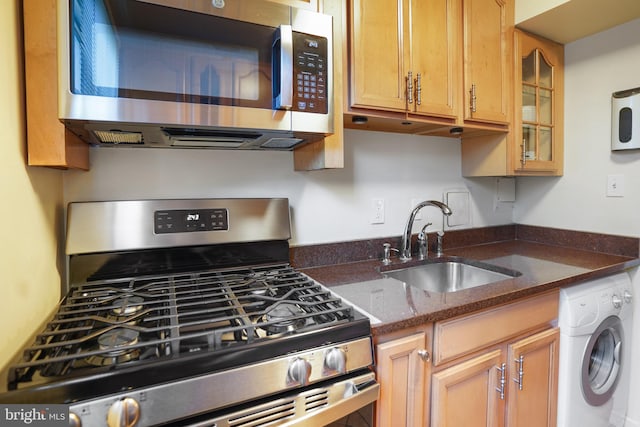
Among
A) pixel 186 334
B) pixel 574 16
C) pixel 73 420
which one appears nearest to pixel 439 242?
pixel 574 16

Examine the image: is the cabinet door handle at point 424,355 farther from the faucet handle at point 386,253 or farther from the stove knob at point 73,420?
the stove knob at point 73,420

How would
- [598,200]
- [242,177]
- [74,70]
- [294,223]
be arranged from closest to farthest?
[74,70] → [242,177] → [294,223] → [598,200]

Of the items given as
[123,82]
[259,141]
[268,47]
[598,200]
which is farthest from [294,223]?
[598,200]

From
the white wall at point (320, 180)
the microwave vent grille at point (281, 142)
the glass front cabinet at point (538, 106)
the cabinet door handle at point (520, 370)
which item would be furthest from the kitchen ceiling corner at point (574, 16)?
the cabinet door handle at point (520, 370)

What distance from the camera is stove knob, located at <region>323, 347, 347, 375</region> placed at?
76 centimetres

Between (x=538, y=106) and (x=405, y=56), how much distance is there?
3.03ft

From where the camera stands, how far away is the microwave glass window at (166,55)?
2.56 ft

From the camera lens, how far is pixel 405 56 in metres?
1.28

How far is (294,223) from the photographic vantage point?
1428 millimetres

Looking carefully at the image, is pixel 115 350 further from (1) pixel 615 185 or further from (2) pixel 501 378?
(1) pixel 615 185

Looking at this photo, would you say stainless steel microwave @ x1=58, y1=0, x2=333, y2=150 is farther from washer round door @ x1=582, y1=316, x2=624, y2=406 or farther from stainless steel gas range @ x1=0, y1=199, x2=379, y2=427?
washer round door @ x1=582, y1=316, x2=624, y2=406

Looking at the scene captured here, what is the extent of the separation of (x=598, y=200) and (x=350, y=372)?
173cm

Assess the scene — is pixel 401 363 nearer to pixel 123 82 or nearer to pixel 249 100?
pixel 249 100

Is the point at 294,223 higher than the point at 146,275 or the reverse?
higher
